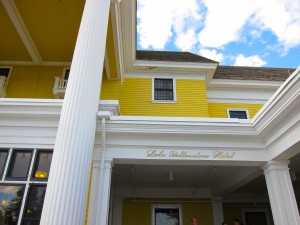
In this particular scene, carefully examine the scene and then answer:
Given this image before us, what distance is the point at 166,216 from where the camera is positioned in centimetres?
1407

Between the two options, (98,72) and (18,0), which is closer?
(98,72)

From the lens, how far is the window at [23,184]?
7.12 m

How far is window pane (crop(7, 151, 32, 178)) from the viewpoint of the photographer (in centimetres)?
754

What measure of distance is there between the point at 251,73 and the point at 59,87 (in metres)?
12.4

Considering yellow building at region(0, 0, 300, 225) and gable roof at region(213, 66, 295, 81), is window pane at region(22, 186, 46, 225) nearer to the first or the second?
yellow building at region(0, 0, 300, 225)

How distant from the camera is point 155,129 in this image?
7.95m

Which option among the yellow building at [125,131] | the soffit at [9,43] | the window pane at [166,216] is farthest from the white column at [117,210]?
the soffit at [9,43]

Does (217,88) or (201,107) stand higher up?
(217,88)

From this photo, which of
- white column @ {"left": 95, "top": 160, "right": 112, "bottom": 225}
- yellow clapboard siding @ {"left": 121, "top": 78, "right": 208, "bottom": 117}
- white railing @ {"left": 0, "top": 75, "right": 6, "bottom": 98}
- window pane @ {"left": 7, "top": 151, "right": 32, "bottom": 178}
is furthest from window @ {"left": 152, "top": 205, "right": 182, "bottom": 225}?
white railing @ {"left": 0, "top": 75, "right": 6, "bottom": 98}

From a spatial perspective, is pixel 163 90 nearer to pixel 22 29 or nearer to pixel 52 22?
pixel 52 22

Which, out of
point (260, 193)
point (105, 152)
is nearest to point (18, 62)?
point (105, 152)

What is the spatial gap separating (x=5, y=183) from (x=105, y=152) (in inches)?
105

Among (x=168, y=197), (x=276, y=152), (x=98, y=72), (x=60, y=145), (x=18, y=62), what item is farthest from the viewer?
(x=18, y=62)

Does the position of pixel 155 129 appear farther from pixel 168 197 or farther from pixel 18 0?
pixel 18 0
